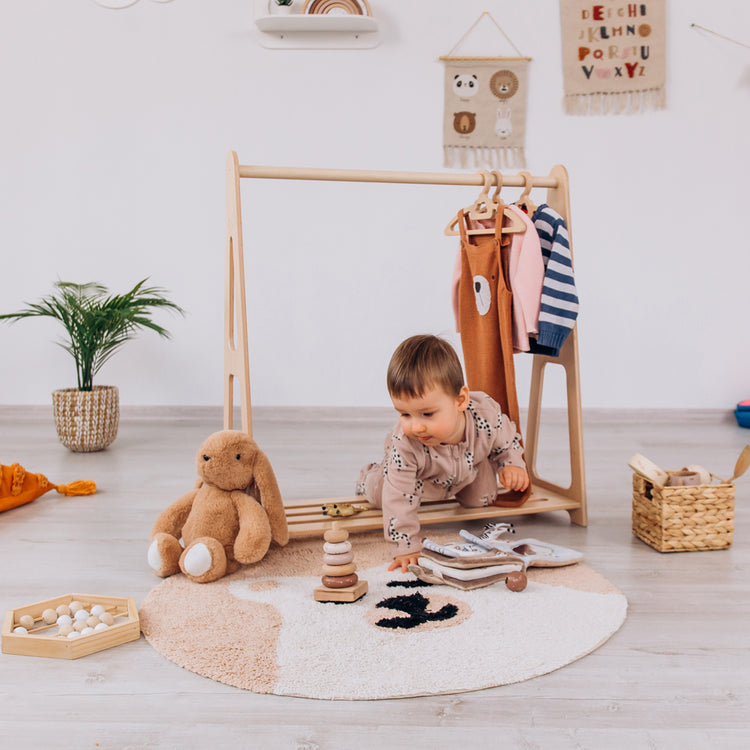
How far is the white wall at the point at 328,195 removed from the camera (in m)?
3.53

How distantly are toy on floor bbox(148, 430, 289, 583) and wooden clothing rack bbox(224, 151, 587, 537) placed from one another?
136mm

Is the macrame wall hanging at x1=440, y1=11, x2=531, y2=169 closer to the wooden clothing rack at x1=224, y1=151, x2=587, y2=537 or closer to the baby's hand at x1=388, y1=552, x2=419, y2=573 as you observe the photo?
the wooden clothing rack at x1=224, y1=151, x2=587, y2=537

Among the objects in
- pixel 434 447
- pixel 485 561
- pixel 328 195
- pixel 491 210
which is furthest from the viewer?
pixel 328 195

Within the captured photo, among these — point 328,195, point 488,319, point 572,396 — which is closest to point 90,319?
point 328,195

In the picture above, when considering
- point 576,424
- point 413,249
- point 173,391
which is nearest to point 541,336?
point 576,424

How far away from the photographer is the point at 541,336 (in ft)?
6.25

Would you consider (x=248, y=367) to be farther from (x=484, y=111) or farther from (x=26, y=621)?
(x=484, y=111)

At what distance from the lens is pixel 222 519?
160cm

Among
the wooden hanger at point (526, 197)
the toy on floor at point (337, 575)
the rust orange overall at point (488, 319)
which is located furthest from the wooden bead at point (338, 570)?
the wooden hanger at point (526, 197)

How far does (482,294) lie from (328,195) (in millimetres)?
1780

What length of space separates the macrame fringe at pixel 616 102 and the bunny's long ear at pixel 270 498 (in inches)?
104

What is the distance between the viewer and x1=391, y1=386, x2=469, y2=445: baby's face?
5.31 feet

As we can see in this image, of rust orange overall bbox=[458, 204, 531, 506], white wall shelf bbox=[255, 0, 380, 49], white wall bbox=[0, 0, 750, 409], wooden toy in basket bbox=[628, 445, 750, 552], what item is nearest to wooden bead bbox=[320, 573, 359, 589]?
rust orange overall bbox=[458, 204, 531, 506]

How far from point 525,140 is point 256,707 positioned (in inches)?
120
